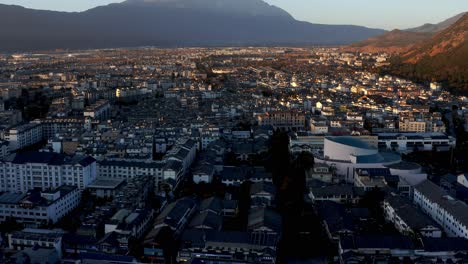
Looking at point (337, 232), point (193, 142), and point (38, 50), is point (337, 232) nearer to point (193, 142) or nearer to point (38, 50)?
point (193, 142)

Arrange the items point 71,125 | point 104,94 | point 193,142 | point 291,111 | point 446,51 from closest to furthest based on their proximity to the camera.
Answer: point 193,142 → point 71,125 → point 291,111 → point 104,94 → point 446,51

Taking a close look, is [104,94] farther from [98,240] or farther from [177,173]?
[98,240]

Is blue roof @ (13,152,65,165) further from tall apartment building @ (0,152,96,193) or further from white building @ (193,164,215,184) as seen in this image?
white building @ (193,164,215,184)

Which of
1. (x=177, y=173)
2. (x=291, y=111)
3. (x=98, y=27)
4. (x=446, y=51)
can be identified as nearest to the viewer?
(x=177, y=173)

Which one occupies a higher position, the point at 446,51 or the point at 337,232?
the point at 446,51

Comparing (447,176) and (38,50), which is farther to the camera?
(38,50)

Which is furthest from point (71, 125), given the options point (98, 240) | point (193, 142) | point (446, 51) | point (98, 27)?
point (98, 27)

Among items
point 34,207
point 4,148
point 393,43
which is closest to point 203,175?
point 34,207
